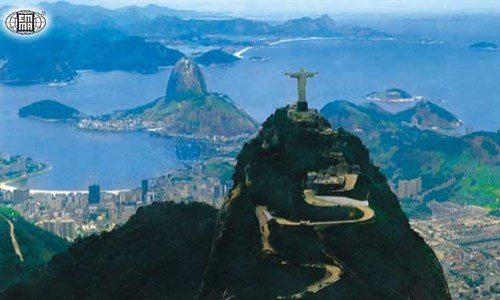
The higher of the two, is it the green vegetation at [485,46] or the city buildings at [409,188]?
the green vegetation at [485,46]

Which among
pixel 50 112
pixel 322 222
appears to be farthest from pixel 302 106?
pixel 50 112

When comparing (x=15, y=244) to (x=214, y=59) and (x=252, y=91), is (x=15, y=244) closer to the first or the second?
(x=252, y=91)

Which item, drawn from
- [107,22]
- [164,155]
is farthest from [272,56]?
[164,155]

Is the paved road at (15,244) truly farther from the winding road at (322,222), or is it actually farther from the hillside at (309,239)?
the winding road at (322,222)

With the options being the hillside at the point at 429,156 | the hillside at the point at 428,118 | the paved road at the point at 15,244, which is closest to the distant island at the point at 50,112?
the hillside at the point at 429,156

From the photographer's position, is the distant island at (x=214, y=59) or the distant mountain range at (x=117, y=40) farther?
the distant island at (x=214, y=59)
